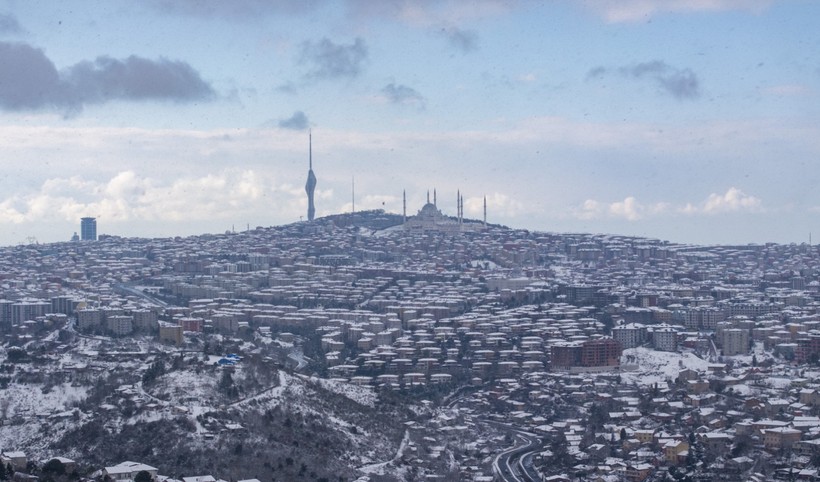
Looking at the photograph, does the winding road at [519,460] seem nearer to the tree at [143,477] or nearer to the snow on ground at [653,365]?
the snow on ground at [653,365]

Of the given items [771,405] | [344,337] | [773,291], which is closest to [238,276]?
[344,337]

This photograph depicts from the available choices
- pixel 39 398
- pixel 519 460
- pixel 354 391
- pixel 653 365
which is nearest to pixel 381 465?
Answer: pixel 519 460

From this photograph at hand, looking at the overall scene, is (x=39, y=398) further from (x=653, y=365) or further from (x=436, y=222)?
(x=436, y=222)

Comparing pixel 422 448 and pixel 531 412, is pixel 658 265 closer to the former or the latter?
pixel 531 412

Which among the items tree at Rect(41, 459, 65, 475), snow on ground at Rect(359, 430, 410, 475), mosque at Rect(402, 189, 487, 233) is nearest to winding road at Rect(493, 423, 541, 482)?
snow on ground at Rect(359, 430, 410, 475)

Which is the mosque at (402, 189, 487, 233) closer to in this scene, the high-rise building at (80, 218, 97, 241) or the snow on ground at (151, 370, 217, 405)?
the high-rise building at (80, 218, 97, 241)
